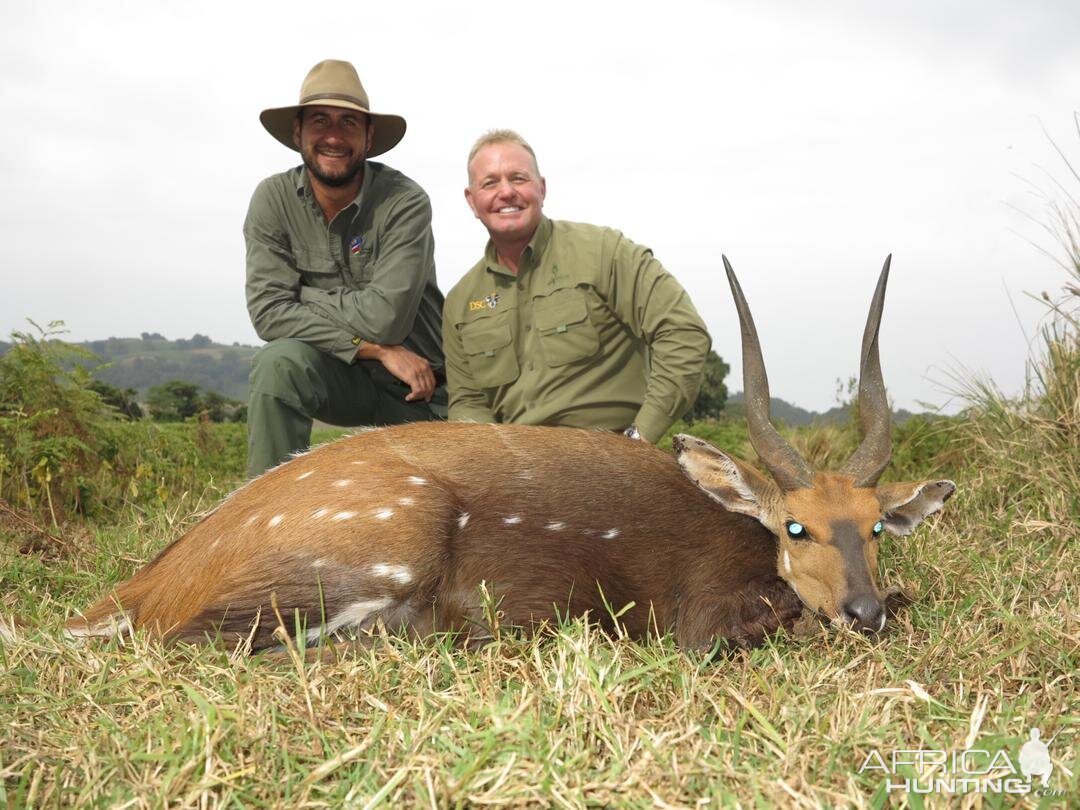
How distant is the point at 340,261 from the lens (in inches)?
232

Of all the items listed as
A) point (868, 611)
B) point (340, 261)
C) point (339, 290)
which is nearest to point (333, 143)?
point (340, 261)

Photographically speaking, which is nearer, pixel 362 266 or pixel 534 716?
pixel 534 716

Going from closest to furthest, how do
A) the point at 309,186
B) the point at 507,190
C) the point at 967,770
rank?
the point at 967,770 < the point at 507,190 < the point at 309,186

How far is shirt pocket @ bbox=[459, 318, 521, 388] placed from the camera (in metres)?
5.32

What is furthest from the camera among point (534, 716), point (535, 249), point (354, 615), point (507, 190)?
point (535, 249)

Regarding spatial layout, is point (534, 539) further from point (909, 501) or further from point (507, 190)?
point (507, 190)

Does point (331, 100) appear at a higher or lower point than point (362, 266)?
higher

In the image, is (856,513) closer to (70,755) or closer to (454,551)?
(454,551)

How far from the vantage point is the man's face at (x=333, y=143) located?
562 centimetres

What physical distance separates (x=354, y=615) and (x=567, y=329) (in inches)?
97.8

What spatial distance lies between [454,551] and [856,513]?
1492mm

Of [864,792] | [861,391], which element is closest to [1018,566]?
[861,391]

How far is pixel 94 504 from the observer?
625 centimetres

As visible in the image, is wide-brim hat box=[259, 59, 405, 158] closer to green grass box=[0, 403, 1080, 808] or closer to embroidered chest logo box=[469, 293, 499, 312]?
embroidered chest logo box=[469, 293, 499, 312]
